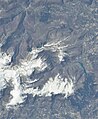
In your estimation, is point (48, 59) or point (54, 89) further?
point (48, 59)

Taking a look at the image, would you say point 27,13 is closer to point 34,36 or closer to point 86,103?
point 34,36

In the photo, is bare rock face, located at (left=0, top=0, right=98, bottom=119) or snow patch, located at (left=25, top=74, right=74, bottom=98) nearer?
bare rock face, located at (left=0, top=0, right=98, bottom=119)

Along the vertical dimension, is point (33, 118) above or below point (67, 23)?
below

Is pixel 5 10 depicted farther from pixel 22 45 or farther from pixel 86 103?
pixel 86 103

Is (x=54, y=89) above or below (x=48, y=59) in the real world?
below

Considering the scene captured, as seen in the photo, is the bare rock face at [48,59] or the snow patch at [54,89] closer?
the bare rock face at [48,59]

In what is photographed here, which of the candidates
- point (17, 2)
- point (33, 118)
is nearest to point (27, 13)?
point (17, 2)
